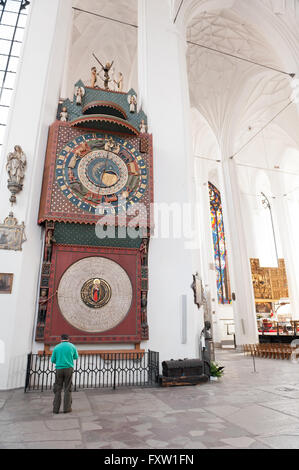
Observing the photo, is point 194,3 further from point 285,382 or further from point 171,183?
point 285,382

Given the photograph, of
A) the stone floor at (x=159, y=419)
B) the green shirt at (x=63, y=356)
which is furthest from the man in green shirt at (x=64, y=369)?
the stone floor at (x=159, y=419)

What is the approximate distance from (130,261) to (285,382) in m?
4.71

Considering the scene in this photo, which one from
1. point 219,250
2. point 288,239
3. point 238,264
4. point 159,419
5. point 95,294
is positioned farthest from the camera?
point 219,250

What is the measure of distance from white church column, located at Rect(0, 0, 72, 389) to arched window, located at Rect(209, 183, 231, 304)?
1776 cm

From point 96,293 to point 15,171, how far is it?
3741mm

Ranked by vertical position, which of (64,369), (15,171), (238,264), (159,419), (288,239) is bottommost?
(159,419)

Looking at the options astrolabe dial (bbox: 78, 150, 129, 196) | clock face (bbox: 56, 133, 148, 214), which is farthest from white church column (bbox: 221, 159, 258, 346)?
astrolabe dial (bbox: 78, 150, 129, 196)

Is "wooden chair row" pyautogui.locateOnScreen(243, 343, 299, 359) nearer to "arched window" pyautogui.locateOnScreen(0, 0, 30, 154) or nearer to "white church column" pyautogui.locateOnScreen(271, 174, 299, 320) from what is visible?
"white church column" pyautogui.locateOnScreen(271, 174, 299, 320)

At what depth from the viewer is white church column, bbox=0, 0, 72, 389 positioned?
6.85 meters

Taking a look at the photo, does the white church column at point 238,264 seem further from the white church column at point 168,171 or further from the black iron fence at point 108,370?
the black iron fence at point 108,370

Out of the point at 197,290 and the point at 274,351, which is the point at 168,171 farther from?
the point at 274,351

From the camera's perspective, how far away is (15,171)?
25.2 feet

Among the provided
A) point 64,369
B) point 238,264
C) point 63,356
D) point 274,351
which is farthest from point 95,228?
point 238,264

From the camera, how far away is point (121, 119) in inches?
332
